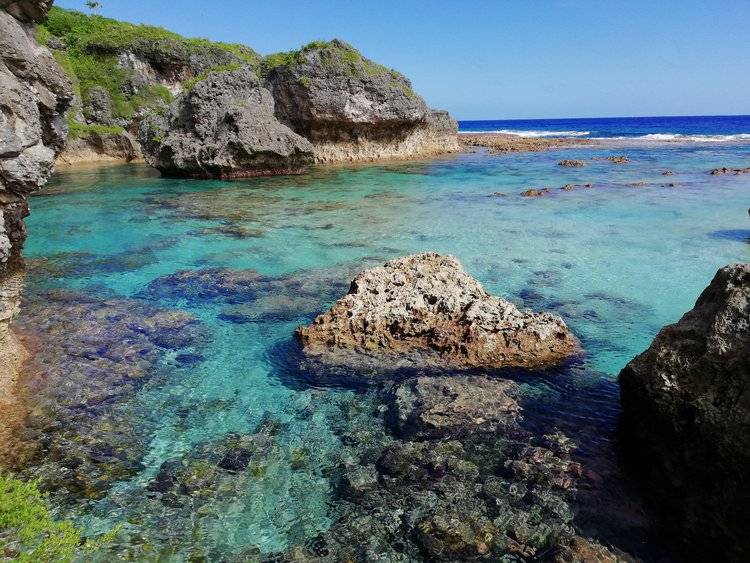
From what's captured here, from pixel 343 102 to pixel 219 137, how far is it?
10.0 m

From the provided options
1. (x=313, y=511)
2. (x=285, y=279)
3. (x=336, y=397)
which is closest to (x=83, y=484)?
(x=313, y=511)

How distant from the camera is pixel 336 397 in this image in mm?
5910

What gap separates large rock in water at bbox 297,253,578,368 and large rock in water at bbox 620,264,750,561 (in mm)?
1883

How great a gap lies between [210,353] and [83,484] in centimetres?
288

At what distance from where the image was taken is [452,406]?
5.49 m

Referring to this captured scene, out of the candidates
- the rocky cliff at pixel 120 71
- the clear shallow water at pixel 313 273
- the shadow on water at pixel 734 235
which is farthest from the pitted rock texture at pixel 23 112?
the rocky cliff at pixel 120 71

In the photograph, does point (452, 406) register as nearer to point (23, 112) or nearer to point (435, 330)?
point (435, 330)

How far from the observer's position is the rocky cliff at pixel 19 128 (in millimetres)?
6777

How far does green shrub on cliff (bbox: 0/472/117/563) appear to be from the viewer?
3.42 meters

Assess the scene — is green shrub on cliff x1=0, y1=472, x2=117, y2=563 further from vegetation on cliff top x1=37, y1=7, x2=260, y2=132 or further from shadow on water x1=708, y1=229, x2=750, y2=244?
vegetation on cliff top x1=37, y1=7, x2=260, y2=132

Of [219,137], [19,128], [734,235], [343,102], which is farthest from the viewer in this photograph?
[343,102]

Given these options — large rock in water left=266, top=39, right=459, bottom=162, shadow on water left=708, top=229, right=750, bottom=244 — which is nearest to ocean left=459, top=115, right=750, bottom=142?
large rock in water left=266, top=39, right=459, bottom=162

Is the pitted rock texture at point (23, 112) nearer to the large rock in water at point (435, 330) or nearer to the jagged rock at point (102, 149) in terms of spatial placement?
the large rock in water at point (435, 330)

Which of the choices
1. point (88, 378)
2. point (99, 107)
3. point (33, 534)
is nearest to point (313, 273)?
point (88, 378)
